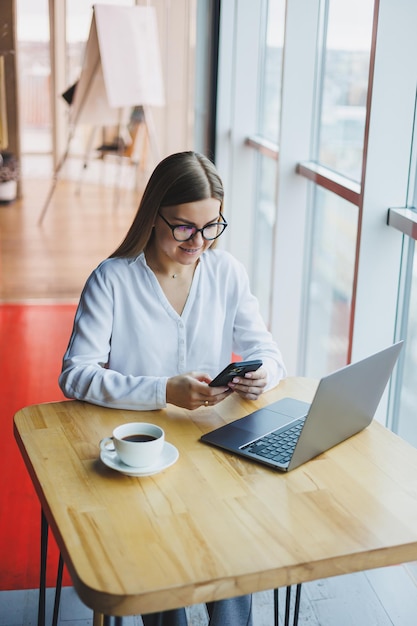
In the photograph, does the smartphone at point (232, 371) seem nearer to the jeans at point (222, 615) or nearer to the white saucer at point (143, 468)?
the white saucer at point (143, 468)

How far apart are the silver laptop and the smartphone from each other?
8cm

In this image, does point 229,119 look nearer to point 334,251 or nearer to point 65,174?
point 65,174

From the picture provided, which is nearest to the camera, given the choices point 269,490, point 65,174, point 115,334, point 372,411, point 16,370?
point 269,490

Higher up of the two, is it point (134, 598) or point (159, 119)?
point (159, 119)

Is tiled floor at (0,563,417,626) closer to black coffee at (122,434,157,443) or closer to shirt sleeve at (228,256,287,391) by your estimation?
shirt sleeve at (228,256,287,391)

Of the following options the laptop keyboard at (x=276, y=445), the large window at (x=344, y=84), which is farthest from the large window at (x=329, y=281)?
the laptop keyboard at (x=276, y=445)

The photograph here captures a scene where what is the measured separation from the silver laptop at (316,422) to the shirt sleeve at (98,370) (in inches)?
6.9

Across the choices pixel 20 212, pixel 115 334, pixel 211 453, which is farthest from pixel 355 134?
pixel 20 212

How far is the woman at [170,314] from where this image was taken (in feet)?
5.29

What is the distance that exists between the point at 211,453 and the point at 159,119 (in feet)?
10.8

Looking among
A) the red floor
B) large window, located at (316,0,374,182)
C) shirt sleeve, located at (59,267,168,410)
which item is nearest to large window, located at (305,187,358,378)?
large window, located at (316,0,374,182)

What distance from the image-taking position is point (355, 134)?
2934 mm

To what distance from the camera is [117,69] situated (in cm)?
418

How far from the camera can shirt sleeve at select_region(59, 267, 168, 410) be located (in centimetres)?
160
